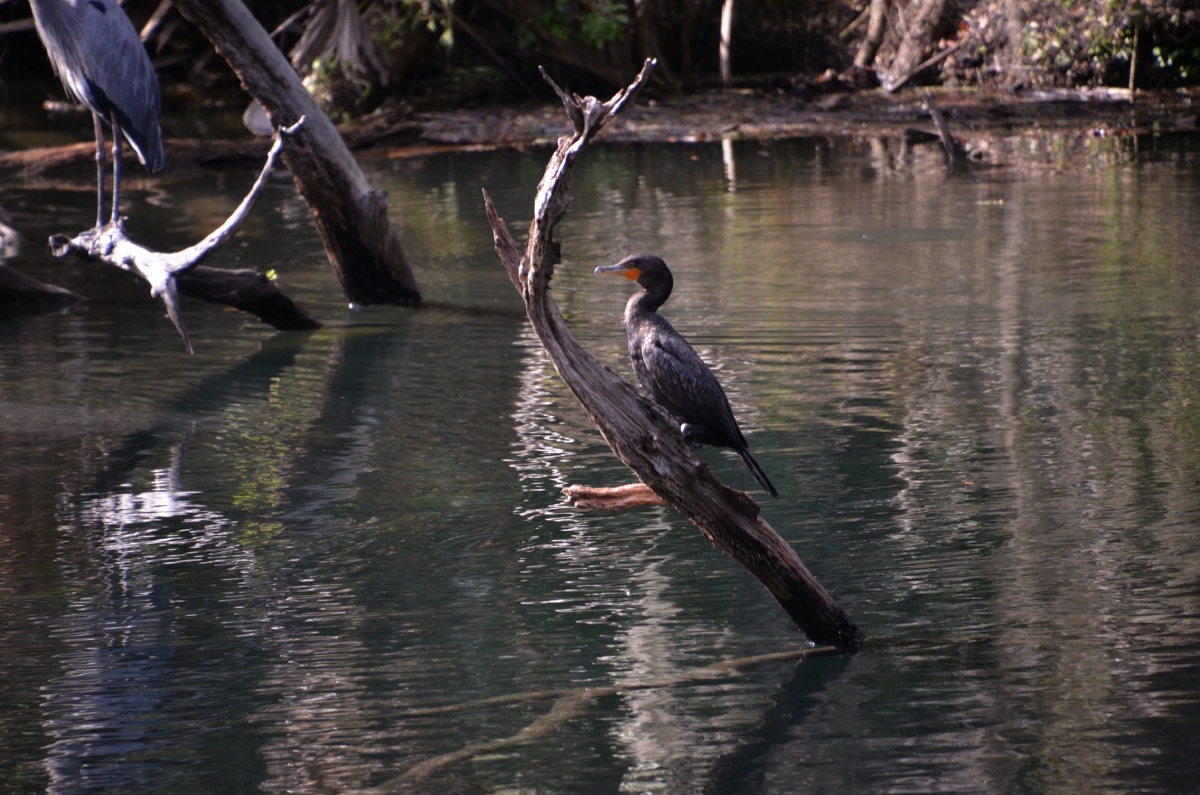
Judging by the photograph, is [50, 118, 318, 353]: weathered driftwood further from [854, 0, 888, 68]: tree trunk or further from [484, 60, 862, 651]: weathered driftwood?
[854, 0, 888, 68]: tree trunk

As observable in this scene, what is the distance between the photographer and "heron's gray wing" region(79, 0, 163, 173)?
7.09m

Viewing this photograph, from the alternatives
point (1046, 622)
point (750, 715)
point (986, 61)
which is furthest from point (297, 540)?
point (986, 61)

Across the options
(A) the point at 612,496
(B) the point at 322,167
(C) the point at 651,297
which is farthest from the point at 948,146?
(A) the point at 612,496

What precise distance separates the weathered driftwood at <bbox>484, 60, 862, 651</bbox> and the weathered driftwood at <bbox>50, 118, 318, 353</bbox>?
124 inches

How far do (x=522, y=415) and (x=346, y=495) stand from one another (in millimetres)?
1139

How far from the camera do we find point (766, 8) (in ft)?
66.3

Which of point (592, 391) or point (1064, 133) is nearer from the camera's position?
point (592, 391)

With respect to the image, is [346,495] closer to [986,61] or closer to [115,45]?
[115,45]

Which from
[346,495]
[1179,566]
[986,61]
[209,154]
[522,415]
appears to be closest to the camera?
[1179,566]

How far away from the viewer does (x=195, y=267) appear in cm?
677

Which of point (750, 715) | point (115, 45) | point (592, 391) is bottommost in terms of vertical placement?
point (750, 715)

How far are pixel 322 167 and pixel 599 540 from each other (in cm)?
344

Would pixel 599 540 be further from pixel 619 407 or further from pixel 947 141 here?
pixel 947 141

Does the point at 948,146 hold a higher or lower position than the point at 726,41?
lower
